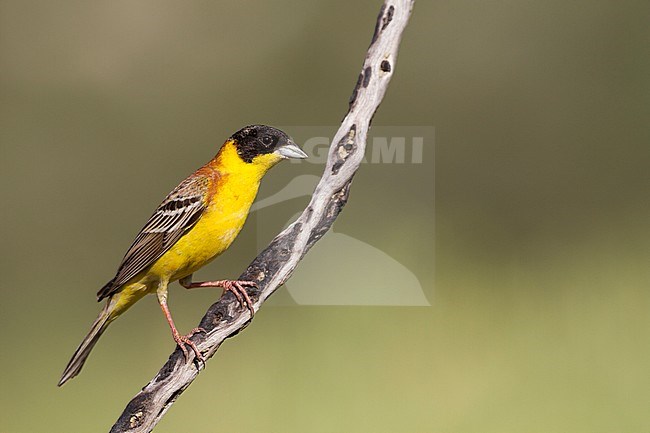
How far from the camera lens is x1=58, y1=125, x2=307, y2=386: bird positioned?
1.55 m

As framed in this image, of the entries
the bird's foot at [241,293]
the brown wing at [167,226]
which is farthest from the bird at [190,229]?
the bird's foot at [241,293]

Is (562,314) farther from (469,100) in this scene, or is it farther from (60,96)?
(60,96)

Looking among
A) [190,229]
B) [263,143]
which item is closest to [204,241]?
[190,229]

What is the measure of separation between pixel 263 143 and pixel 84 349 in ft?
1.55

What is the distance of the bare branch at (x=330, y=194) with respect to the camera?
1375mm

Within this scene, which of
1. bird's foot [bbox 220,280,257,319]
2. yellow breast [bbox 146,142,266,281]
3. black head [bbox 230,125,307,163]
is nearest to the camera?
bird's foot [bbox 220,280,257,319]

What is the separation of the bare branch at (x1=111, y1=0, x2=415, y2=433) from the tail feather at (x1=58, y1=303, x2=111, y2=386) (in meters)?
0.22

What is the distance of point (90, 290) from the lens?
302 cm

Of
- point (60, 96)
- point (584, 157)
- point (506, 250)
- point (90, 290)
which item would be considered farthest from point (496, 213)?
point (60, 96)

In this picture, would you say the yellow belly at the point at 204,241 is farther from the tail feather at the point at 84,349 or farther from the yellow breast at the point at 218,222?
the tail feather at the point at 84,349

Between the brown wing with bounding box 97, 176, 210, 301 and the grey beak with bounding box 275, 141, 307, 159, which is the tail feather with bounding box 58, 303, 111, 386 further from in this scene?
the grey beak with bounding box 275, 141, 307, 159

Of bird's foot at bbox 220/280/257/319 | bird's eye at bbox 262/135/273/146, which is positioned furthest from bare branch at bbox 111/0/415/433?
bird's eye at bbox 262/135/273/146

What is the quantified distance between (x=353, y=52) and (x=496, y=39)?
1.85ft

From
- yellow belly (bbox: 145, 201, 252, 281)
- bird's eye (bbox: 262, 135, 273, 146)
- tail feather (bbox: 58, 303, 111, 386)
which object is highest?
bird's eye (bbox: 262, 135, 273, 146)
